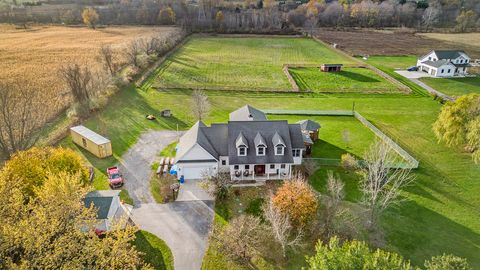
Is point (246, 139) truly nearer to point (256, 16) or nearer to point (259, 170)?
point (259, 170)

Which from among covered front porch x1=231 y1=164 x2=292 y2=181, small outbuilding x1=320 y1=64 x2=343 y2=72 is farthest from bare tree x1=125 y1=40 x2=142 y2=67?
covered front porch x1=231 y1=164 x2=292 y2=181

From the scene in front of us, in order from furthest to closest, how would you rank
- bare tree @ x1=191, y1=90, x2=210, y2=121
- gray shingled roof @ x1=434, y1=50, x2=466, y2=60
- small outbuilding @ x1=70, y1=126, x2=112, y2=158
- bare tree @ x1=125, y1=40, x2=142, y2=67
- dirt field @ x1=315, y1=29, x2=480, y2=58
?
dirt field @ x1=315, y1=29, x2=480, y2=58, gray shingled roof @ x1=434, y1=50, x2=466, y2=60, bare tree @ x1=125, y1=40, x2=142, y2=67, bare tree @ x1=191, y1=90, x2=210, y2=121, small outbuilding @ x1=70, y1=126, x2=112, y2=158

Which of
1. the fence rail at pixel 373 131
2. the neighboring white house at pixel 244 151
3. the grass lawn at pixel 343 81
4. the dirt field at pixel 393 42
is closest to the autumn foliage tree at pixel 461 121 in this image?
the fence rail at pixel 373 131

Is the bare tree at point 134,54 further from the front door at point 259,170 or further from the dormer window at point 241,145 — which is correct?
the front door at point 259,170

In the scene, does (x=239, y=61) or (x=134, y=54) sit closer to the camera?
(x=134, y=54)

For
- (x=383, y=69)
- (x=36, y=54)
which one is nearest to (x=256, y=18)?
(x=383, y=69)

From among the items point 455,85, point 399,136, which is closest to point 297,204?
point 399,136

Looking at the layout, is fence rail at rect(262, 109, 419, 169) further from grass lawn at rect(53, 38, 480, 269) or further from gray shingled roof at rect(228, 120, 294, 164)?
gray shingled roof at rect(228, 120, 294, 164)
